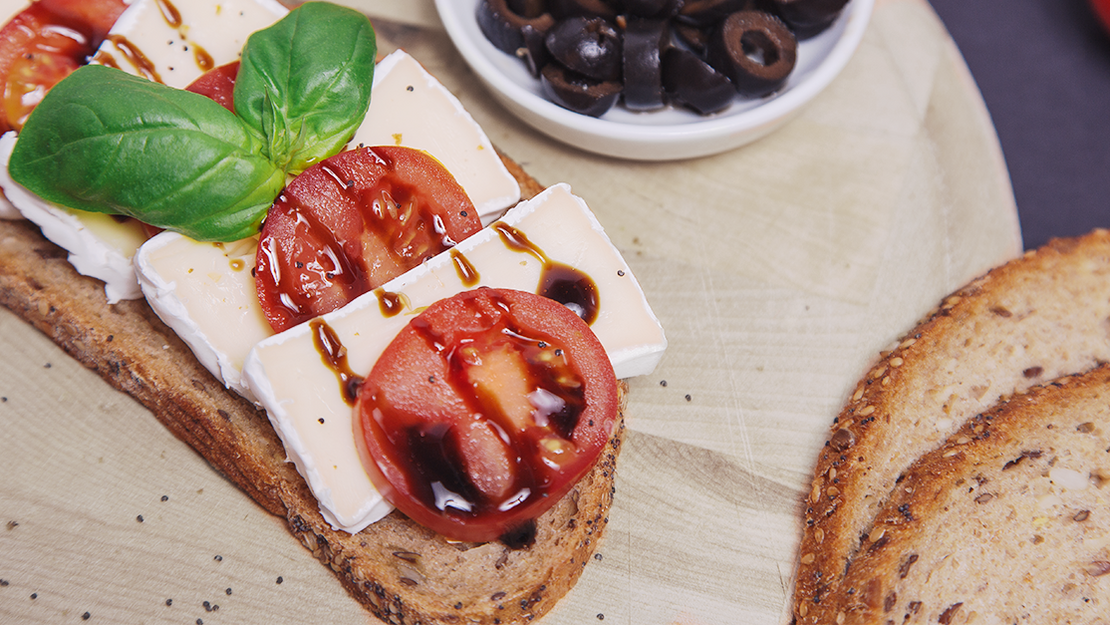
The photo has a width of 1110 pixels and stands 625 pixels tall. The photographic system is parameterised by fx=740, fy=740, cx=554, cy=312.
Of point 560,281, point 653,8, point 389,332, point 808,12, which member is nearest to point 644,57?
point 653,8

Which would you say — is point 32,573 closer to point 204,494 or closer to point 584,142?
point 204,494

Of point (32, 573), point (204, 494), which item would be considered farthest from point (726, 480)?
point (32, 573)

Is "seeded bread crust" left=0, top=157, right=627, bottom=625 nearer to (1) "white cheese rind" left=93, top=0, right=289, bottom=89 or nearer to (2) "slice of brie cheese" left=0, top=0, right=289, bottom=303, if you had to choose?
(2) "slice of brie cheese" left=0, top=0, right=289, bottom=303

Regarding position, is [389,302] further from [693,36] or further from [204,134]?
[693,36]

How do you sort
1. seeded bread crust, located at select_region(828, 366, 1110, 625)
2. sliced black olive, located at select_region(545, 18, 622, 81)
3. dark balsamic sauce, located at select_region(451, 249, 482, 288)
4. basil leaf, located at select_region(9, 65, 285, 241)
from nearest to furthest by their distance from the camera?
basil leaf, located at select_region(9, 65, 285, 241), dark balsamic sauce, located at select_region(451, 249, 482, 288), seeded bread crust, located at select_region(828, 366, 1110, 625), sliced black olive, located at select_region(545, 18, 622, 81)

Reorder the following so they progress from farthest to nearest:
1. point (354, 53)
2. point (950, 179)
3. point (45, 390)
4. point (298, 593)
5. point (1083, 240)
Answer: point (950, 179), point (1083, 240), point (45, 390), point (298, 593), point (354, 53)

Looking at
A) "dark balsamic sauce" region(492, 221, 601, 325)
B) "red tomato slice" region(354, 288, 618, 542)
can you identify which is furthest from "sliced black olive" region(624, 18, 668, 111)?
"red tomato slice" region(354, 288, 618, 542)
